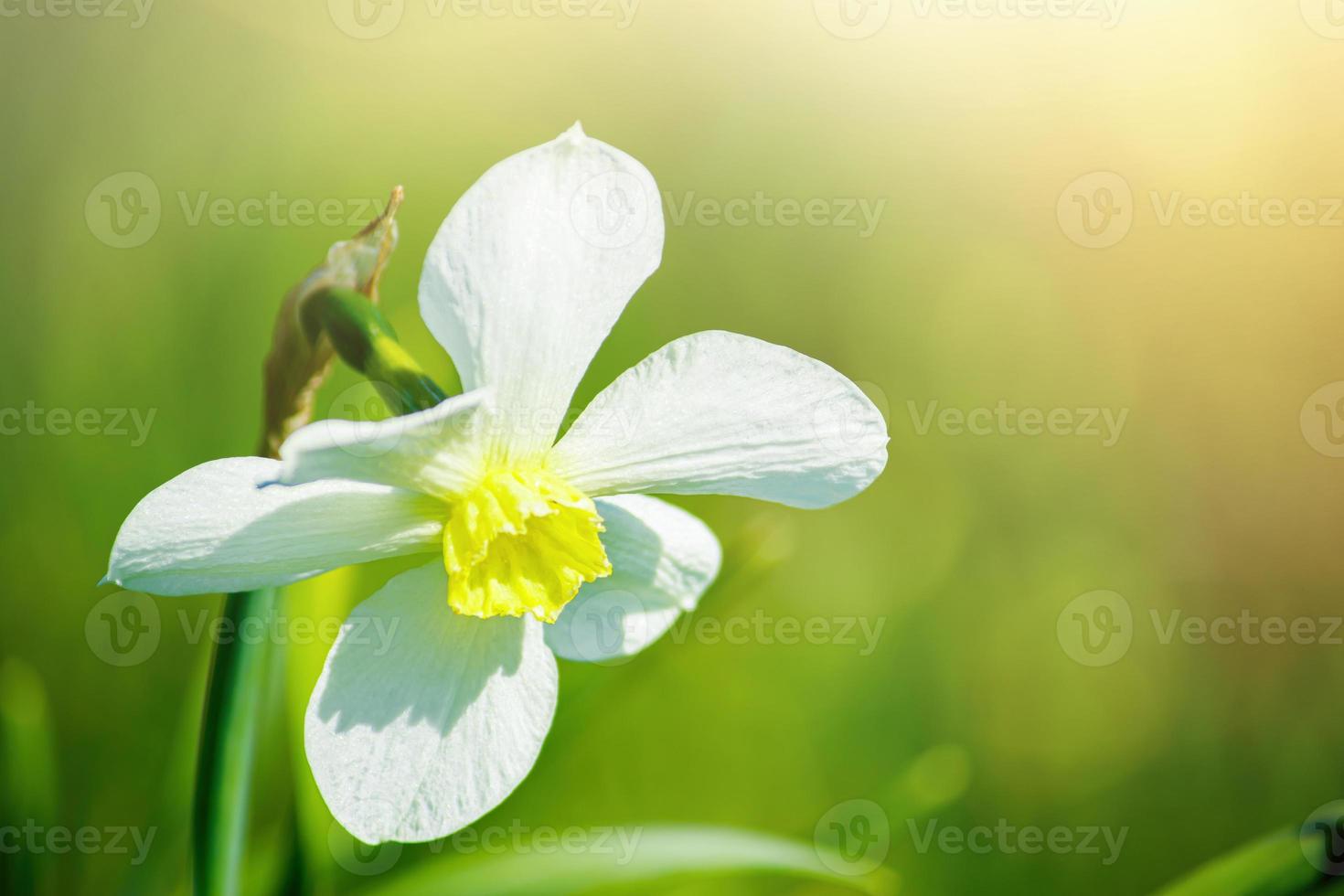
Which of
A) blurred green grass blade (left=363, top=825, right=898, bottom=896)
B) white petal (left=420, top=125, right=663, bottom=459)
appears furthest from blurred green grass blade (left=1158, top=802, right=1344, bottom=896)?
white petal (left=420, top=125, right=663, bottom=459)

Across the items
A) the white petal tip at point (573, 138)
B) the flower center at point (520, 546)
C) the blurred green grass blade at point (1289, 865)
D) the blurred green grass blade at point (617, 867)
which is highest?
the white petal tip at point (573, 138)

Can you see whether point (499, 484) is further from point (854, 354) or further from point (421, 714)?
point (854, 354)

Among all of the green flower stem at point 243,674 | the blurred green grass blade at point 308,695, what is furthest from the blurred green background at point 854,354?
the green flower stem at point 243,674

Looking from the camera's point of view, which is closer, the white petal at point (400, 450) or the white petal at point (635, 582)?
the white petal at point (400, 450)

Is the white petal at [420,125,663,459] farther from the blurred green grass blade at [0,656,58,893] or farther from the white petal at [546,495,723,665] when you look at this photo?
the blurred green grass blade at [0,656,58,893]

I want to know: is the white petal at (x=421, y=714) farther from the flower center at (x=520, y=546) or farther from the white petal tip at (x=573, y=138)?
the white petal tip at (x=573, y=138)

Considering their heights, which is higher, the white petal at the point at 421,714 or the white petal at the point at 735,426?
the white petal at the point at 735,426
